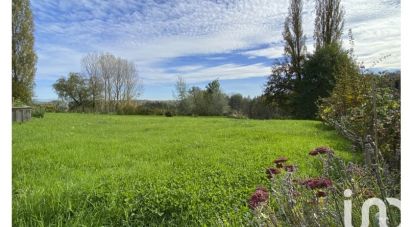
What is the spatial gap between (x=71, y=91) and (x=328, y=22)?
1424 centimetres

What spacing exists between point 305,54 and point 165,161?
1257 cm

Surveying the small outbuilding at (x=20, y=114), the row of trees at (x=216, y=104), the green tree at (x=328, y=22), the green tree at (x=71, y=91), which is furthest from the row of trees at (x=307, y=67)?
the green tree at (x=71, y=91)

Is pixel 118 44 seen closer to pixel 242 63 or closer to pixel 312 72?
pixel 242 63

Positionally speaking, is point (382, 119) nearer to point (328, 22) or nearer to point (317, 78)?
point (328, 22)

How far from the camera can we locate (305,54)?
14.4 meters

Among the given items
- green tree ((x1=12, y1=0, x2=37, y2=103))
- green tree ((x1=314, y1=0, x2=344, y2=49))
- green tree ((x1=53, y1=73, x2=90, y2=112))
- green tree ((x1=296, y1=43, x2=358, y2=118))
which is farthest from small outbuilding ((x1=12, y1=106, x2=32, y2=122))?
green tree ((x1=296, y1=43, x2=358, y2=118))

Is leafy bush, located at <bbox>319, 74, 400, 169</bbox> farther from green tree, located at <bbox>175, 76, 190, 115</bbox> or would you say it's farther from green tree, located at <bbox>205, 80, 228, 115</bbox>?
green tree, located at <bbox>175, 76, 190, 115</bbox>

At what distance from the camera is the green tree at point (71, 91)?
16.6 meters

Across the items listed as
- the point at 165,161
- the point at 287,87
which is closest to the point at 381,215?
the point at 165,161

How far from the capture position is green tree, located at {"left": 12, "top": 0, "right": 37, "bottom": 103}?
34.3 ft

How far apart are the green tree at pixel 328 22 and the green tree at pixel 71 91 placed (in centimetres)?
1171

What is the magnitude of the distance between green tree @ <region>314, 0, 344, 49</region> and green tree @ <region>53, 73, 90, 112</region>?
38.4 feet

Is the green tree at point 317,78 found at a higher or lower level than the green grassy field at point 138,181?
higher

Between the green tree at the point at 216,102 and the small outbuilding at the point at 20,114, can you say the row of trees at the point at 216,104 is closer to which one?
the green tree at the point at 216,102
